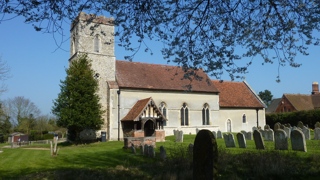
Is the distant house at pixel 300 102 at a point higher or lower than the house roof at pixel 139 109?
higher

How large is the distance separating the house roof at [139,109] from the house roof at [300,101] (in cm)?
3124

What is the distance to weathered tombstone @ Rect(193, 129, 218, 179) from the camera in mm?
6773

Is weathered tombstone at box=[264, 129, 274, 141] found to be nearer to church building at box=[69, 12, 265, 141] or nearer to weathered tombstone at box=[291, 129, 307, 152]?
weathered tombstone at box=[291, 129, 307, 152]

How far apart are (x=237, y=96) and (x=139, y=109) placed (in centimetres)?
1527

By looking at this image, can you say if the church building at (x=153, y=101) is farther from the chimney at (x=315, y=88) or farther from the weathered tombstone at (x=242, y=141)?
the chimney at (x=315, y=88)

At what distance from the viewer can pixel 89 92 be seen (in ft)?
92.8

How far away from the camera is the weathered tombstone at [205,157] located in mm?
6773

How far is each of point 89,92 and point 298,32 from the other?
22959mm

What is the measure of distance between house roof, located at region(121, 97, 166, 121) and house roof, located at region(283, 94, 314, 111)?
31.2 meters

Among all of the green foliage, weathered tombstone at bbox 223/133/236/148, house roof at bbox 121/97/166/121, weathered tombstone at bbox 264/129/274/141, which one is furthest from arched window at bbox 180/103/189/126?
weathered tombstone at bbox 223/133/236/148

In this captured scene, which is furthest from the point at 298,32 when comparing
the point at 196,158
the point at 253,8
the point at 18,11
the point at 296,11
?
the point at 18,11

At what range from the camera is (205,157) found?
6.86 meters

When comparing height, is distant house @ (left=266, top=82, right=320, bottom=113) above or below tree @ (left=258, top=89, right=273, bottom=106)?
below

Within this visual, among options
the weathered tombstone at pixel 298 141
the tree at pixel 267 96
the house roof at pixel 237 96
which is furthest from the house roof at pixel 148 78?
the tree at pixel 267 96
